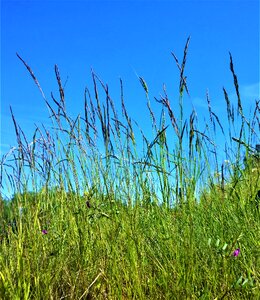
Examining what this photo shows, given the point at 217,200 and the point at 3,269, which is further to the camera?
the point at 217,200

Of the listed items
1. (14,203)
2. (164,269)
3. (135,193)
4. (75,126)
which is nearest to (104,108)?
(75,126)

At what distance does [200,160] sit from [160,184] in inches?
14.3

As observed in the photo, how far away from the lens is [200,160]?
2627 mm

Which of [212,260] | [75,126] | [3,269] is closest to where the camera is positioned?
[212,260]

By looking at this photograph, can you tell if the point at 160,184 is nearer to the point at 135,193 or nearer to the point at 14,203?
the point at 135,193

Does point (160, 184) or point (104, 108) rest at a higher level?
point (104, 108)

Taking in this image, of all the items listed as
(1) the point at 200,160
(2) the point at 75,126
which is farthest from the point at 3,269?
(1) the point at 200,160

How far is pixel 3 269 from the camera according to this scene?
2.30 m

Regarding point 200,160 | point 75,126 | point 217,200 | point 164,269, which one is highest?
point 75,126

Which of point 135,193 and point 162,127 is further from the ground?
point 162,127

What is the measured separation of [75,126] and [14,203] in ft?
1.81

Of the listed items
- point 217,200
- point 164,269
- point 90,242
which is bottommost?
point 164,269

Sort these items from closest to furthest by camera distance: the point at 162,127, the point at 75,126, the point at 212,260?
1. the point at 212,260
2. the point at 162,127
3. the point at 75,126

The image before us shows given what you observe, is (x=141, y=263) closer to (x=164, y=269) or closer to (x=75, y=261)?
(x=164, y=269)
